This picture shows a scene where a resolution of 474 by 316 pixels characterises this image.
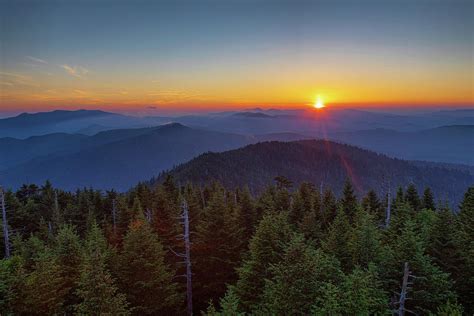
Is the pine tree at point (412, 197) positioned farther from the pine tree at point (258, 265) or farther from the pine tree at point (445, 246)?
the pine tree at point (258, 265)

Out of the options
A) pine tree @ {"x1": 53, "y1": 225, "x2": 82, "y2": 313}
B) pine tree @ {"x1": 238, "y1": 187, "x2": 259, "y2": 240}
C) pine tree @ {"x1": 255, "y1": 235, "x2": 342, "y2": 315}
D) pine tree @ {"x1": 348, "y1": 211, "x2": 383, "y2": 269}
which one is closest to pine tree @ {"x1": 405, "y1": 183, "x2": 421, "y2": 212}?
pine tree @ {"x1": 238, "y1": 187, "x2": 259, "y2": 240}

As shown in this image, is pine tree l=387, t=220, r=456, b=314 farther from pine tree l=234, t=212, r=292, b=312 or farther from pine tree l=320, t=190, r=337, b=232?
pine tree l=320, t=190, r=337, b=232

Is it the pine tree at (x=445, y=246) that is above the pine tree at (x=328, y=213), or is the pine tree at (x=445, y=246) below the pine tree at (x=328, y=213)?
above

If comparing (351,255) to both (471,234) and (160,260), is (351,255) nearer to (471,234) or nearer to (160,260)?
(471,234)

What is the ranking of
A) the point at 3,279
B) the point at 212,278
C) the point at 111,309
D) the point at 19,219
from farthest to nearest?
the point at 19,219
the point at 212,278
the point at 3,279
the point at 111,309

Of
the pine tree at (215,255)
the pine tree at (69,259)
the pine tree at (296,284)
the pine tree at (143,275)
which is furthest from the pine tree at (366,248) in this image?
the pine tree at (69,259)

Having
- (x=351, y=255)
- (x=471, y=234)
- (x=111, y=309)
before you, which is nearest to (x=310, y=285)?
(x=351, y=255)

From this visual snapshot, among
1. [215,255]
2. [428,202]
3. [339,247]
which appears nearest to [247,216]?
[215,255]

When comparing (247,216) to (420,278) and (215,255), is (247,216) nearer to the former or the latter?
(215,255)
